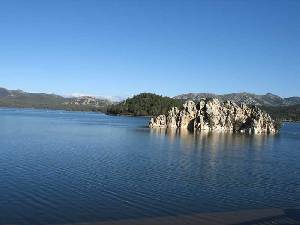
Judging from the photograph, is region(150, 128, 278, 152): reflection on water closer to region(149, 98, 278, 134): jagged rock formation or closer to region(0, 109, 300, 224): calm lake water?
region(0, 109, 300, 224): calm lake water

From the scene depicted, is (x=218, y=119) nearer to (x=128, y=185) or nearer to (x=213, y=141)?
(x=213, y=141)

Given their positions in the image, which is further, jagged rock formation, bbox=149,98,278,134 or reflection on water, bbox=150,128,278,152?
jagged rock formation, bbox=149,98,278,134

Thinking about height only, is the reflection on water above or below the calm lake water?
above

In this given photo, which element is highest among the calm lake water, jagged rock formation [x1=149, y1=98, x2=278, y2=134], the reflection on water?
jagged rock formation [x1=149, y1=98, x2=278, y2=134]

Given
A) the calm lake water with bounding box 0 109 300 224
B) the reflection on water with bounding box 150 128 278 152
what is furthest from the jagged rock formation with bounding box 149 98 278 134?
the calm lake water with bounding box 0 109 300 224

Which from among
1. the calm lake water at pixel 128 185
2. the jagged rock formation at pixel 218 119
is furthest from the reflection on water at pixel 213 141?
the jagged rock formation at pixel 218 119

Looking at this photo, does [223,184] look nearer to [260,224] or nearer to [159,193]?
[159,193]

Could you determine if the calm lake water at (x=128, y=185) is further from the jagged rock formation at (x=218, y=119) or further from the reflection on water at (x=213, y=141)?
the jagged rock formation at (x=218, y=119)

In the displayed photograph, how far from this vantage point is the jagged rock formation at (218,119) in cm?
14125

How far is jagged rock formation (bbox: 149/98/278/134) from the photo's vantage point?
141250mm

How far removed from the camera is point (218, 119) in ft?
468

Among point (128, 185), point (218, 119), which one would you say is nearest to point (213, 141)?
point (218, 119)

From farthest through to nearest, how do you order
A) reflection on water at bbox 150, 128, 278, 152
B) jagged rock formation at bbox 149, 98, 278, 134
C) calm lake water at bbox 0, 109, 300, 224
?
1. jagged rock formation at bbox 149, 98, 278, 134
2. reflection on water at bbox 150, 128, 278, 152
3. calm lake water at bbox 0, 109, 300, 224

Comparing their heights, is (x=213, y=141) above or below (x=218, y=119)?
below
